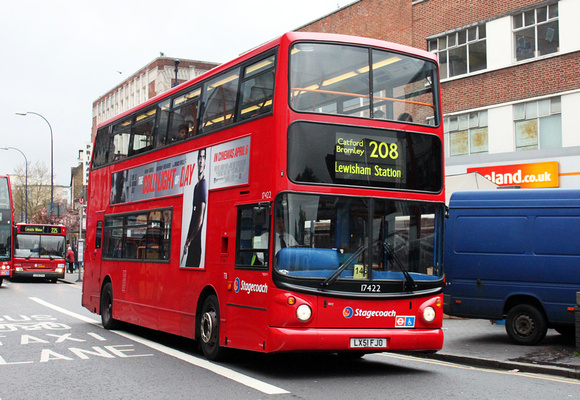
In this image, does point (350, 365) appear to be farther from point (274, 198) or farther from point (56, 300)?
point (56, 300)

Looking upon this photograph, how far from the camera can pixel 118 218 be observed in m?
15.0

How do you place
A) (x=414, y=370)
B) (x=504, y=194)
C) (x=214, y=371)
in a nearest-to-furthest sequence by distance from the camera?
(x=214, y=371)
(x=414, y=370)
(x=504, y=194)

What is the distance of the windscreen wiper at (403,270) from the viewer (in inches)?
360

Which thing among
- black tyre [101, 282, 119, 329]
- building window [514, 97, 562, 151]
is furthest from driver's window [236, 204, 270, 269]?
building window [514, 97, 562, 151]

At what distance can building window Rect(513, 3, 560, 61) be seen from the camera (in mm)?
23375

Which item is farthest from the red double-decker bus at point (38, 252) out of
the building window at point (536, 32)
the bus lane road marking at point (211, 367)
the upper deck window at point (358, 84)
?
the upper deck window at point (358, 84)

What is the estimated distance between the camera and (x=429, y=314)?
9.39 metres

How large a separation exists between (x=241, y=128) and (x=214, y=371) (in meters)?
3.25

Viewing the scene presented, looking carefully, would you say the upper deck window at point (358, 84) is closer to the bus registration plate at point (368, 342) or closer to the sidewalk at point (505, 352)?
the bus registration plate at point (368, 342)

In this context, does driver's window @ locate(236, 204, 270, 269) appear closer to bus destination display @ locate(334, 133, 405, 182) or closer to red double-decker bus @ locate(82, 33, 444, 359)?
red double-decker bus @ locate(82, 33, 444, 359)

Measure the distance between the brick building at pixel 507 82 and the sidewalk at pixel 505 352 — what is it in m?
9.62

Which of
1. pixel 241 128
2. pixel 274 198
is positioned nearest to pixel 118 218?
pixel 241 128

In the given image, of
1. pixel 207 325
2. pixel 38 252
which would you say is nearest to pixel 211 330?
pixel 207 325

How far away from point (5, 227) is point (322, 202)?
25.8 m
